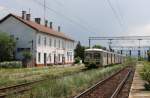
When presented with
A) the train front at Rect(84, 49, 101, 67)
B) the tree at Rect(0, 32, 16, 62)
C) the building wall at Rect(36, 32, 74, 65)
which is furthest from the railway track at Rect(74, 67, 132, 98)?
the building wall at Rect(36, 32, 74, 65)

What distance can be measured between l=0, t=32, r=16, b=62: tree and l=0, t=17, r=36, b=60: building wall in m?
3.59

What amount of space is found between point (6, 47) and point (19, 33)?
23.3 ft

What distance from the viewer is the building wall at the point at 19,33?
210 ft

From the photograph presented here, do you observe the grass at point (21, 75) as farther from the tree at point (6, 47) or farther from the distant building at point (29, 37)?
the distant building at point (29, 37)

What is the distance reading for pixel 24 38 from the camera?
2547 inches

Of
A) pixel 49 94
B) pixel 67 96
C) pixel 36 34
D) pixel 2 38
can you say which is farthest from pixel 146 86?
pixel 36 34

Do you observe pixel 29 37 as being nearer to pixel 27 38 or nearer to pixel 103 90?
pixel 27 38

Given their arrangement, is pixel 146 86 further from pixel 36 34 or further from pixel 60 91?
pixel 36 34

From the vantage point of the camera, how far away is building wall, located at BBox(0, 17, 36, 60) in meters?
64.0

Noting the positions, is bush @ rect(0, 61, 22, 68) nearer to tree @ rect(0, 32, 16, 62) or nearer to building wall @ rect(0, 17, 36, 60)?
tree @ rect(0, 32, 16, 62)

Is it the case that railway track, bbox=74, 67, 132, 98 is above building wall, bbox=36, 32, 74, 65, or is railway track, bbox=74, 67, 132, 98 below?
below

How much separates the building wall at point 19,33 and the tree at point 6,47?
3.59 meters

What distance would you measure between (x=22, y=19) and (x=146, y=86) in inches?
1840

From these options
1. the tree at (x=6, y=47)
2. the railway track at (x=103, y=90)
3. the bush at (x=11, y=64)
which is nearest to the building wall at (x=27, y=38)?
the tree at (x=6, y=47)
